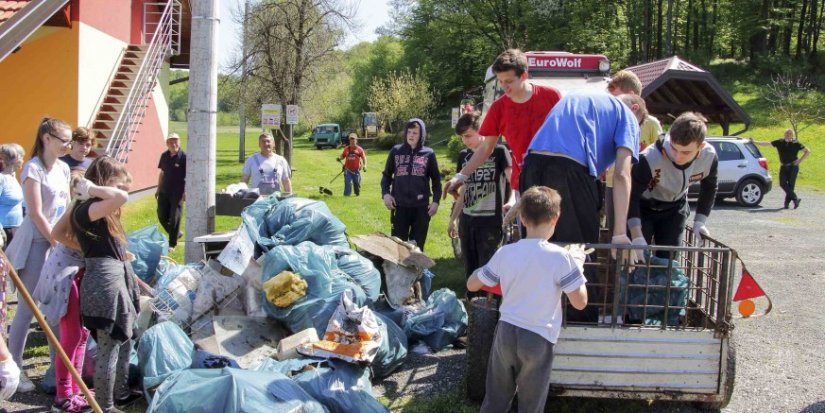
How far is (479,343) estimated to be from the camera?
13.3 ft

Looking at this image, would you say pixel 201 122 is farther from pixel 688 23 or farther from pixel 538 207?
pixel 688 23

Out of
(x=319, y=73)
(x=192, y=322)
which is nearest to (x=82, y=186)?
(x=192, y=322)

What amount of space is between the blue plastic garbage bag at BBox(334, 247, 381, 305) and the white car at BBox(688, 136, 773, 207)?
11.9 m

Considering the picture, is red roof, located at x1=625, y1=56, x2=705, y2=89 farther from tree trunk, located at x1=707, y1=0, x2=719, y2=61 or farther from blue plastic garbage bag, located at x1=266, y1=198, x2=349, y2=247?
tree trunk, located at x1=707, y1=0, x2=719, y2=61

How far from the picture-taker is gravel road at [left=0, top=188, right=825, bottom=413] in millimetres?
4316

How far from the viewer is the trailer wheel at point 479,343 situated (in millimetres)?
4051

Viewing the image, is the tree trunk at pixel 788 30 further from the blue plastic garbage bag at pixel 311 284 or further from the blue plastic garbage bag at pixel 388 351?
the blue plastic garbage bag at pixel 388 351

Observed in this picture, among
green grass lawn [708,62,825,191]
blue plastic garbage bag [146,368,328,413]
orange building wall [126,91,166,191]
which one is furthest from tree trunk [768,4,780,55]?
blue plastic garbage bag [146,368,328,413]

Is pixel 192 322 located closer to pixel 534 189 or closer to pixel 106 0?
pixel 534 189

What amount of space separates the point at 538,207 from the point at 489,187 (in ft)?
7.99

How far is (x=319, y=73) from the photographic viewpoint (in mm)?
23984

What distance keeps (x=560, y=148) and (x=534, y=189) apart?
2.11 feet

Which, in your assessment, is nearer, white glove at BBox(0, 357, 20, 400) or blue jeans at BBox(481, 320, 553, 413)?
white glove at BBox(0, 357, 20, 400)

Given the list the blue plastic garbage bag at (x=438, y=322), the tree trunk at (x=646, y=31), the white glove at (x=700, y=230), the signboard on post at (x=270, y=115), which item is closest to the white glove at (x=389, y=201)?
the blue plastic garbage bag at (x=438, y=322)
